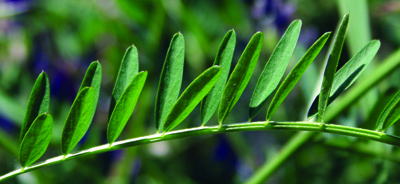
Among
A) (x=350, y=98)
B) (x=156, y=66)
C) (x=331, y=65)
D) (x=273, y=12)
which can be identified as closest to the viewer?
(x=331, y=65)

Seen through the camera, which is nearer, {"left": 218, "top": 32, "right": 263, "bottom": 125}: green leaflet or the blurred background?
{"left": 218, "top": 32, "right": 263, "bottom": 125}: green leaflet

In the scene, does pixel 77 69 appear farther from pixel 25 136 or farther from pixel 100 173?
pixel 25 136

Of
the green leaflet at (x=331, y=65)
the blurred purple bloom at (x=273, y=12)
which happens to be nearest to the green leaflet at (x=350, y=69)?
the green leaflet at (x=331, y=65)

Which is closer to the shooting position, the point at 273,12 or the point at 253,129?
the point at 253,129

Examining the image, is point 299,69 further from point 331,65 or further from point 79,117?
point 79,117

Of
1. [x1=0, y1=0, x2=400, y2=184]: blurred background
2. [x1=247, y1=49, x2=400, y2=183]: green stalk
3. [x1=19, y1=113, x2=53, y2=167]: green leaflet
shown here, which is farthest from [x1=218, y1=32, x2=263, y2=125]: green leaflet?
[x1=0, y1=0, x2=400, y2=184]: blurred background

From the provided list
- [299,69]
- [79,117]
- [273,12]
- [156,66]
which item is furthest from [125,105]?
[273,12]

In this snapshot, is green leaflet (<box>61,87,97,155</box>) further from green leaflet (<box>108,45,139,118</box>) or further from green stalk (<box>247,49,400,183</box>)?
green stalk (<box>247,49,400,183</box>)
